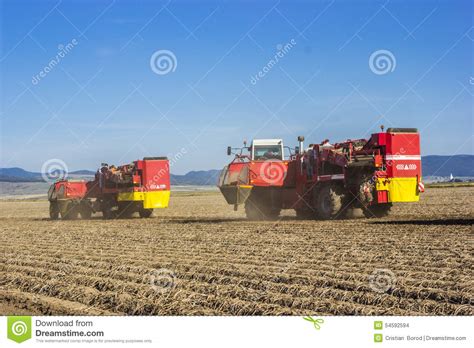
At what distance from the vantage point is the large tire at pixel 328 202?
19250mm

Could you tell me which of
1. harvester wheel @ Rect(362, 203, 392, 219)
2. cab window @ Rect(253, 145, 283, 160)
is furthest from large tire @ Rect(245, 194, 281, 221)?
harvester wheel @ Rect(362, 203, 392, 219)

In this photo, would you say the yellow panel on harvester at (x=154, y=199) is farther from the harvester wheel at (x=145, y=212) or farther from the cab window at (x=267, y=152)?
the cab window at (x=267, y=152)

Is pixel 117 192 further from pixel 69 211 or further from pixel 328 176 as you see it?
pixel 328 176

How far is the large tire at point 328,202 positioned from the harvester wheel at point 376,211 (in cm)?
107

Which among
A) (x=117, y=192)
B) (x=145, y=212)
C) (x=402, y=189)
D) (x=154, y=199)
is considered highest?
(x=117, y=192)

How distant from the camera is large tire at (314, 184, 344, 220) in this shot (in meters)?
19.2

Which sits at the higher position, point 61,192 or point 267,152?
point 267,152

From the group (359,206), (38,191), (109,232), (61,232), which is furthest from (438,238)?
(38,191)

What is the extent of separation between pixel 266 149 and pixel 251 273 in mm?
12482

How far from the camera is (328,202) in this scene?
Answer: 64.2 feet

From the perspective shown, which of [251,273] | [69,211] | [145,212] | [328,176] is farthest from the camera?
[69,211]

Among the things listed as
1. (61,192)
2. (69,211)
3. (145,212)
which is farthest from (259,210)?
(61,192)

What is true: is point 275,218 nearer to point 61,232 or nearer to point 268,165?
point 268,165
